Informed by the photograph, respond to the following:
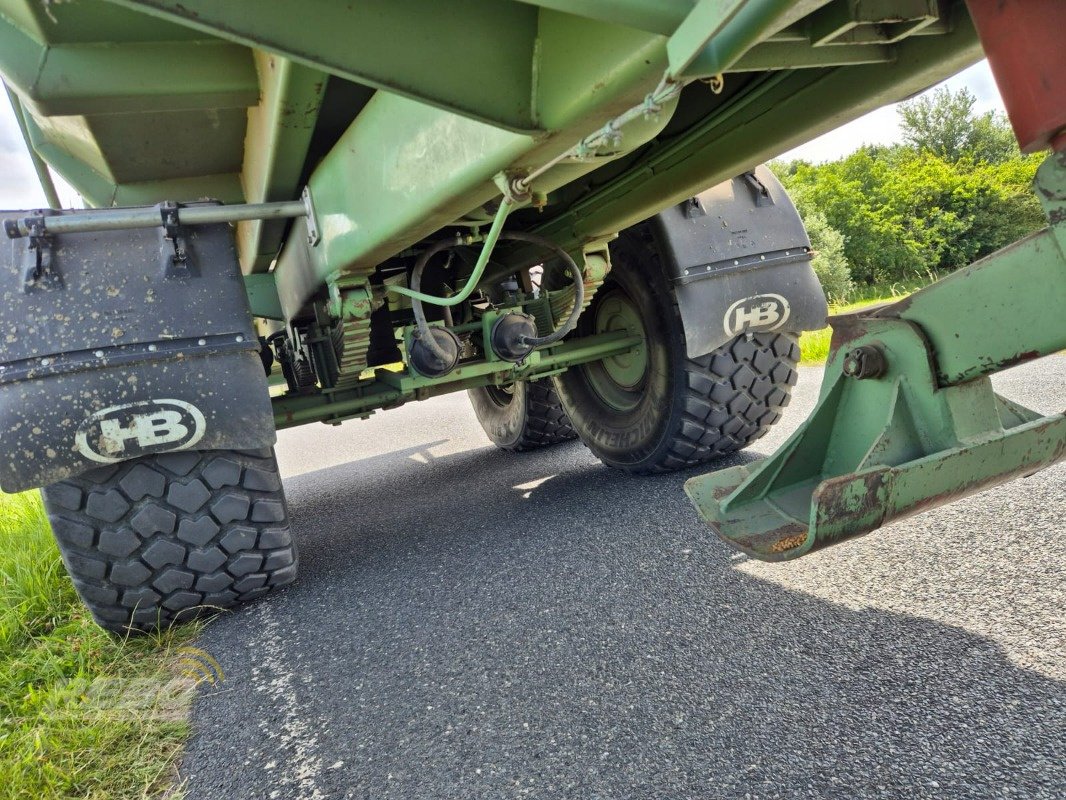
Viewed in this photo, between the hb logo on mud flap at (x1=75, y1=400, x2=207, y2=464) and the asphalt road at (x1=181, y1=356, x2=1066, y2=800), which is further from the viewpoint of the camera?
the hb logo on mud flap at (x1=75, y1=400, x2=207, y2=464)

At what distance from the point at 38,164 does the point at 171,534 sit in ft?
4.98

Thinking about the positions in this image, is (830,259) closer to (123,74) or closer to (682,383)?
(682,383)

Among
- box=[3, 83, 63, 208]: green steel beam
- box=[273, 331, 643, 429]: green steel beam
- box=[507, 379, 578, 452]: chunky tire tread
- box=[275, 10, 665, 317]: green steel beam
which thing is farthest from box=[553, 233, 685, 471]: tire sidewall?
box=[3, 83, 63, 208]: green steel beam

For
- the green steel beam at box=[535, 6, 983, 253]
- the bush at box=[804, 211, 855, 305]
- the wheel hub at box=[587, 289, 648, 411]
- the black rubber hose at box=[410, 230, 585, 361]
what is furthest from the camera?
the bush at box=[804, 211, 855, 305]

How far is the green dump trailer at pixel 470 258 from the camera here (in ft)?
3.60

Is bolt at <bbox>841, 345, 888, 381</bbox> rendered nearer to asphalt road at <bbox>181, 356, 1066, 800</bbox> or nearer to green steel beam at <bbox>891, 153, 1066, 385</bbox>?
green steel beam at <bbox>891, 153, 1066, 385</bbox>

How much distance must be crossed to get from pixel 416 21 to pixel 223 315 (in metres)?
1.22

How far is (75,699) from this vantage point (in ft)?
6.10

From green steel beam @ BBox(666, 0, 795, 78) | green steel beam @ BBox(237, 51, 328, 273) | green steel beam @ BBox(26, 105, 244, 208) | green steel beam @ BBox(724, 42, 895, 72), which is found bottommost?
green steel beam @ BBox(666, 0, 795, 78)

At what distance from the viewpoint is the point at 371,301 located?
2.17 m

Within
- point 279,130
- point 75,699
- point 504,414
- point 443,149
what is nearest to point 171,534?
point 75,699

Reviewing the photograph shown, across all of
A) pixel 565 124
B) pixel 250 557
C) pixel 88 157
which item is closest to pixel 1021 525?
pixel 565 124

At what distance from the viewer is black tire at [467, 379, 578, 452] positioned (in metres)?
4.22

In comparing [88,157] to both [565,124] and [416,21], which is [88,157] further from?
[565,124]
